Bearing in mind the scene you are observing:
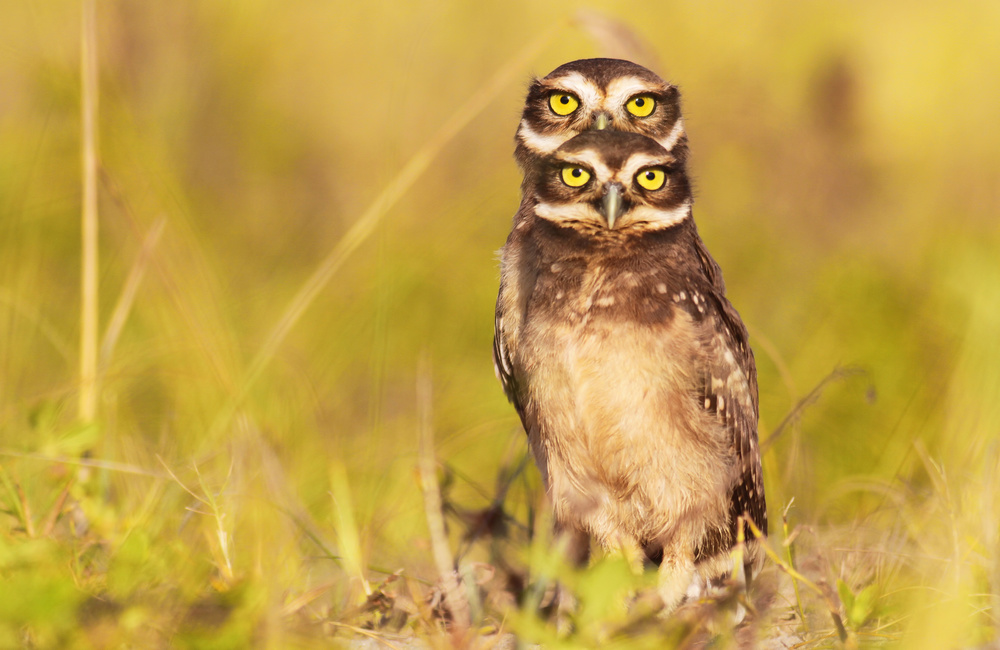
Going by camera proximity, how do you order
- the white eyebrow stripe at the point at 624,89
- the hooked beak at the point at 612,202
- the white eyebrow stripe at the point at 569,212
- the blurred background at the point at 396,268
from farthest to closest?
1. the white eyebrow stripe at the point at 624,89
2. the white eyebrow stripe at the point at 569,212
3. the hooked beak at the point at 612,202
4. the blurred background at the point at 396,268

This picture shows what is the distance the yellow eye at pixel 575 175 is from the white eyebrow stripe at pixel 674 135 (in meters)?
0.93

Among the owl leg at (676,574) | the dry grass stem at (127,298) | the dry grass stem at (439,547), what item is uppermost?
the dry grass stem at (127,298)

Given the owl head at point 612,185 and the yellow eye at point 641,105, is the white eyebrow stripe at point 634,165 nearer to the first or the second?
the owl head at point 612,185

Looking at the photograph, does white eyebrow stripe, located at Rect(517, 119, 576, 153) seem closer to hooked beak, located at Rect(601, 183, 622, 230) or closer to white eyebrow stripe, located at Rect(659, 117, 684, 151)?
white eyebrow stripe, located at Rect(659, 117, 684, 151)

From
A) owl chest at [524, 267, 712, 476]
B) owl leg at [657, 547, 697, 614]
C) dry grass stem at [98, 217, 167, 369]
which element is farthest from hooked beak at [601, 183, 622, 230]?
dry grass stem at [98, 217, 167, 369]

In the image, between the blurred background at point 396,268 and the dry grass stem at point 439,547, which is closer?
the dry grass stem at point 439,547

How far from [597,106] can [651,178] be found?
0.79m

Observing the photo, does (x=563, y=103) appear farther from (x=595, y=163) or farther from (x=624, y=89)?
(x=595, y=163)

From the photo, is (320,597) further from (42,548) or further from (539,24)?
(539,24)

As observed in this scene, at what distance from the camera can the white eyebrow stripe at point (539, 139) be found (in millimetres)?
3672

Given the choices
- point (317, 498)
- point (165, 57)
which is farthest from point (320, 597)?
point (165, 57)

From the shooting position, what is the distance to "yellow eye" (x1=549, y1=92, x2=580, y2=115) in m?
3.67

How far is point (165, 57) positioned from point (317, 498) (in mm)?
3985

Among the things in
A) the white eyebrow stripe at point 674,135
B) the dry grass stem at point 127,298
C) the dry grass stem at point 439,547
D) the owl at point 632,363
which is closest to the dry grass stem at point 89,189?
the dry grass stem at point 127,298
